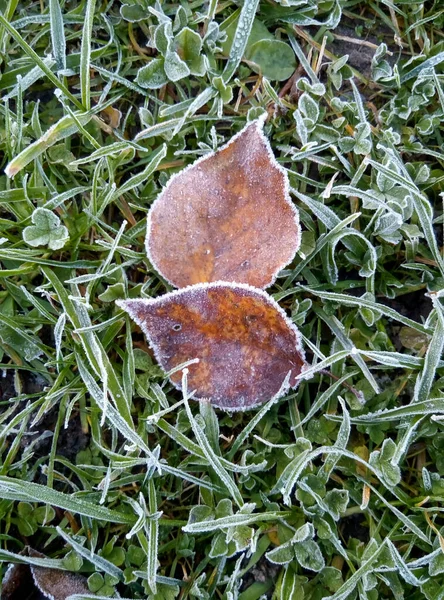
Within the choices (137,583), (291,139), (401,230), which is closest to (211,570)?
(137,583)

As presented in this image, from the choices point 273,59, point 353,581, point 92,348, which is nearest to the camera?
point 353,581

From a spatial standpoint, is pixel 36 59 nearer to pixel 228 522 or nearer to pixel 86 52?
pixel 86 52

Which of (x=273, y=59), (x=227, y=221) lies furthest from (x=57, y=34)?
(x=227, y=221)

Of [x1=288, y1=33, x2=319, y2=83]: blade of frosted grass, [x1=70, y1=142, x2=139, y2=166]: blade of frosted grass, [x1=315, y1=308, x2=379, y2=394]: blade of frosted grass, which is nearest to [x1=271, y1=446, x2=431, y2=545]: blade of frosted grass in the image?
[x1=315, y1=308, x2=379, y2=394]: blade of frosted grass

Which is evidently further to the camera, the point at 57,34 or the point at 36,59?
the point at 57,34

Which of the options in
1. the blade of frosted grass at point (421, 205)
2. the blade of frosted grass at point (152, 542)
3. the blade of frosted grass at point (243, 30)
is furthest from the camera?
the blade of frosted grass at point (243, 30)

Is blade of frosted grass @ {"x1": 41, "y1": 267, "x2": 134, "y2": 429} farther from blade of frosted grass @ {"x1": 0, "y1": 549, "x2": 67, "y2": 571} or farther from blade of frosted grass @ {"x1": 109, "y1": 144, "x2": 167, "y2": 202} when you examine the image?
blade of frosted grass @ {"x1": 0, "y1": 549, "x2": 67, "y2": 571}

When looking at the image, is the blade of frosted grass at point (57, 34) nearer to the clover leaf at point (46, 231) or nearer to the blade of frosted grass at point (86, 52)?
the blade of frosted grass at point (86, 52)

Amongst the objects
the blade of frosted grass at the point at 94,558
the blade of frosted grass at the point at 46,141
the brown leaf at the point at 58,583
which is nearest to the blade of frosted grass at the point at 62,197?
the blade of frosted grass at the point at 46,141
